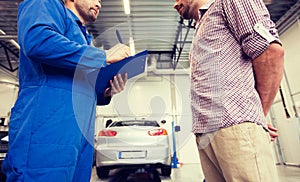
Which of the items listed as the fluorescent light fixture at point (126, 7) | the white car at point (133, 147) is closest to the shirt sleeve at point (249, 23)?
the white car at point (133, 147)

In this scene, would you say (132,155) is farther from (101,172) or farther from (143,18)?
(143,18)

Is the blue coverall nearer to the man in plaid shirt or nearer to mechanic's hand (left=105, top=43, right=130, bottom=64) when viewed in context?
mechanic's hand (left=105, top=43, right=130, bottom=64)

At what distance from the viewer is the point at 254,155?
56 centimetres

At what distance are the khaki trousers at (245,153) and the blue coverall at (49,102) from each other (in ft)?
1.50

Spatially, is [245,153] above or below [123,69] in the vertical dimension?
below

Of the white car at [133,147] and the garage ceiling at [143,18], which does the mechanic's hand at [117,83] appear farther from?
the garage ceiling at [143,18]

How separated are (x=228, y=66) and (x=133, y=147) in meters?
2.16

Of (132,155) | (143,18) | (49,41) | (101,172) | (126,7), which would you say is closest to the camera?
(49,41)

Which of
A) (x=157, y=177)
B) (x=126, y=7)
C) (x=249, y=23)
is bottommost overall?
(x=157, y=177)

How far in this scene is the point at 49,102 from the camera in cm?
56

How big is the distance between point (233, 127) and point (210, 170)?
258 millimetres

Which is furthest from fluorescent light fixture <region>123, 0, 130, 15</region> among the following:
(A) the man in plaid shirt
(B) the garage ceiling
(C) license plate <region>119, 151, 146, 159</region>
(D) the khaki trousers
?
(D) the khaki trousers

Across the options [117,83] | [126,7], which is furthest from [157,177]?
[126,7]

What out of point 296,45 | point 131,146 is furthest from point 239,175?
point 296,45
